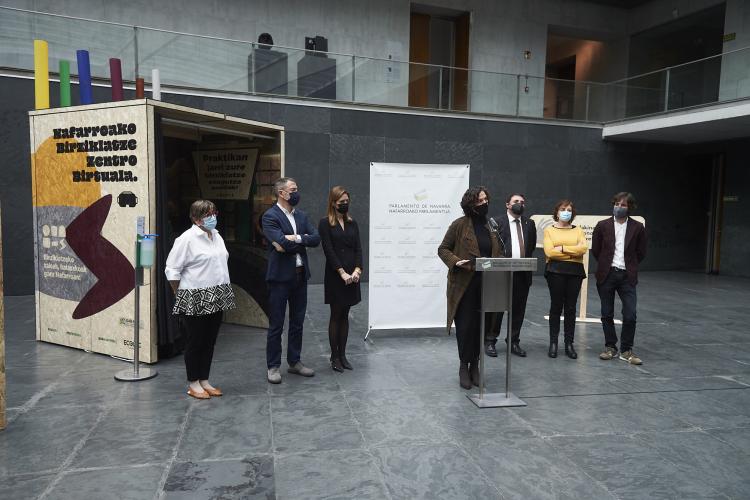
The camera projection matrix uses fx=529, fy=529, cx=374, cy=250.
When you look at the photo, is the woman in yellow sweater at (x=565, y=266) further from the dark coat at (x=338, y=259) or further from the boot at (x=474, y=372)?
the dark coat at (x=338, y=259)

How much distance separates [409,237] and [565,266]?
1.78 metres

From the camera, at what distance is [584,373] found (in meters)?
5.10

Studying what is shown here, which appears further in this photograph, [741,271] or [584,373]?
[741,271]

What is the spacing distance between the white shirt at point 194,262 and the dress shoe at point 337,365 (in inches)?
57.5

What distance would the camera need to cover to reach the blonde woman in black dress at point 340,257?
15.9ft

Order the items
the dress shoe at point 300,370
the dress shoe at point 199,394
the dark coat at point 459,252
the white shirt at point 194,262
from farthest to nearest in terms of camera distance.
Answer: the dress shoe at point 300,370 → the dark coat at point 459,252 → the dress shoe at point 199,394 → the white shirt at point 194,262

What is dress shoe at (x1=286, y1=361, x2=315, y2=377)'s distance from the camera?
15.8 ft

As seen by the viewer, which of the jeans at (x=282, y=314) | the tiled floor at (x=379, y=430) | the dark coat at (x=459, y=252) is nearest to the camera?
the tiled floor at (x=379, y=430)

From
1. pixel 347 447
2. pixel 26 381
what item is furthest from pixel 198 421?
pixel 26 381

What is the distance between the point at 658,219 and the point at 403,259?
10.8m

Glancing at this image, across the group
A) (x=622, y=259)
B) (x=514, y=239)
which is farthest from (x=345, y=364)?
(x=622, y=259)

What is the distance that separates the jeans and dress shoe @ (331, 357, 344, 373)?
374 mm

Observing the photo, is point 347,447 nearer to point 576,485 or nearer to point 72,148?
point 576,485

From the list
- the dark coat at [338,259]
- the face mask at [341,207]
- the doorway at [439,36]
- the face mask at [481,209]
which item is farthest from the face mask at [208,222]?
the doorway at [439,36]
